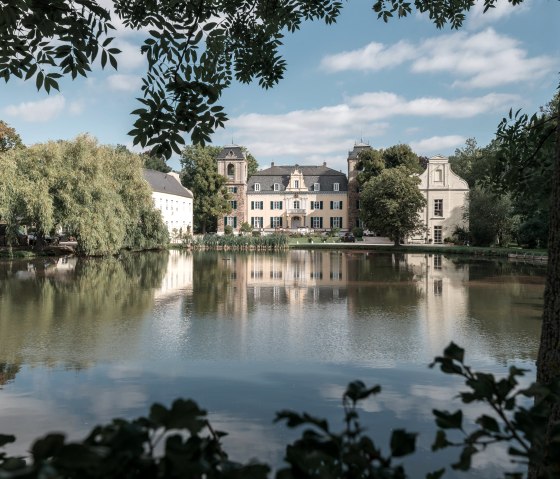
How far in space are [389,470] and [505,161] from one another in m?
5.29

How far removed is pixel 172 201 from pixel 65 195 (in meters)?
26.3

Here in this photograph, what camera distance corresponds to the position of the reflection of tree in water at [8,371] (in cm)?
705

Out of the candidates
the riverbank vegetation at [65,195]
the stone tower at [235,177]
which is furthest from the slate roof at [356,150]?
the riverbank vegetation at [65,195]

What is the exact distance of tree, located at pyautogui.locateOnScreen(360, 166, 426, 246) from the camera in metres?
41.8

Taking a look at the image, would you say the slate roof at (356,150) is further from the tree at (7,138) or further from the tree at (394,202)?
the tree at (7,138)

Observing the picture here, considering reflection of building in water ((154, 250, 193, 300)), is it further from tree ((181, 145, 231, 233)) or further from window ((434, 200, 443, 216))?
tree ((181, 145, 231, 233))

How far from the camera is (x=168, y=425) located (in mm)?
1191

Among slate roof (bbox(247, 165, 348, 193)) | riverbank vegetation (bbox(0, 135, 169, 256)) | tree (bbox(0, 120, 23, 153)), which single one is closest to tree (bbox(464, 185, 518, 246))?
slate roof (bbox(247, 165, 348, 193))

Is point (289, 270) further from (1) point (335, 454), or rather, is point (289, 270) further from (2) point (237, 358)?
(1) point (335, 454)

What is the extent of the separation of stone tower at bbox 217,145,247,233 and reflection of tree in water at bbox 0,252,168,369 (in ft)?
141

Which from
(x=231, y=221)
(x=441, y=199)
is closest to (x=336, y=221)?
(x=231, y=221)

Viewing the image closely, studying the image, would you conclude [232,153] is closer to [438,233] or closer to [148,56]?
[438,233]

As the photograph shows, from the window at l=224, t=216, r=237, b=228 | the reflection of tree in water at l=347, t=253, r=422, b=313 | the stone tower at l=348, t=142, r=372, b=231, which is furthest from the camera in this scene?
the window at l=224, t=216, r=237, b=228

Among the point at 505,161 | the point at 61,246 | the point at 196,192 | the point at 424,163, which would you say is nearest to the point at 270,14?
the point at 505,161
